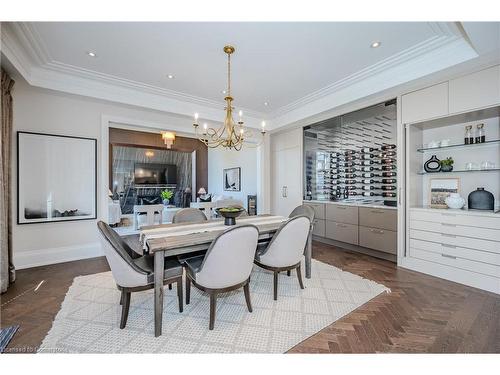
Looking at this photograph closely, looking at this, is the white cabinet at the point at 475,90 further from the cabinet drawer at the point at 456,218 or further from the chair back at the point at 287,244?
the chair back at the point at 287,244

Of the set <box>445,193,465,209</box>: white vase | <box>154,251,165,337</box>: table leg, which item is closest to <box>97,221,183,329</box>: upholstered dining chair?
<box>154,251,165,337</box>: table leg

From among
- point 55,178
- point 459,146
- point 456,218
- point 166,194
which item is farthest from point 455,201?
point 166,194

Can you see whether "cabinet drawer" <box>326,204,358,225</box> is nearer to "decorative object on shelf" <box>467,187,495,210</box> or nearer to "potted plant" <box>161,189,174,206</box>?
"decorative object on shelf" <box>467,187,495,210</box>

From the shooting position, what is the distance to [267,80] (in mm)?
3418

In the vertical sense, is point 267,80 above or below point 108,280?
above

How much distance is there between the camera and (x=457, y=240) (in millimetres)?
2734

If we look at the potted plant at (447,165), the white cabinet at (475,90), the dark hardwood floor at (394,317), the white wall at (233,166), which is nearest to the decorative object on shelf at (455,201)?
the potted plant at (447,165)

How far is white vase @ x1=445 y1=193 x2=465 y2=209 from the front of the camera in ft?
9.25

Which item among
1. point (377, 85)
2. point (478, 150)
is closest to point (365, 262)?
point (478, 150)

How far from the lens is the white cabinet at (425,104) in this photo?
2.83 metres

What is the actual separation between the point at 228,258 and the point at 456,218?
2.87 meters

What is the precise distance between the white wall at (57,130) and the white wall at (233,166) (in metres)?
3.85
